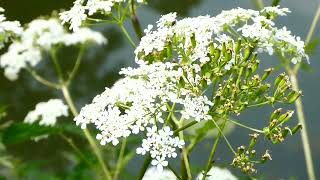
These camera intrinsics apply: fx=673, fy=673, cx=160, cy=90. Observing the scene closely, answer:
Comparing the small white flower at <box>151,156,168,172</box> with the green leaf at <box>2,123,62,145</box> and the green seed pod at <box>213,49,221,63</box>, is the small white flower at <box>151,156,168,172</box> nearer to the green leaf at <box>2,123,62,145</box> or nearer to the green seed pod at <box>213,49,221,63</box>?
the green seed pod at <box>213,49,221,63</box>

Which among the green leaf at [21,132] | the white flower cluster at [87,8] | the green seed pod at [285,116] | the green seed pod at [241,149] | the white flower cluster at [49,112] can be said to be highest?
the white flower cluster at [49,112]

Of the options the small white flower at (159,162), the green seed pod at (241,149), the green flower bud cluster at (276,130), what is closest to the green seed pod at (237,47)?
the green flower bud cluster at (276,130)

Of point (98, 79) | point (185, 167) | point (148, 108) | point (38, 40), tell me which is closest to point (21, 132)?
point (185, 167)

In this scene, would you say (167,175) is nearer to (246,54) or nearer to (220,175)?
(220,175)

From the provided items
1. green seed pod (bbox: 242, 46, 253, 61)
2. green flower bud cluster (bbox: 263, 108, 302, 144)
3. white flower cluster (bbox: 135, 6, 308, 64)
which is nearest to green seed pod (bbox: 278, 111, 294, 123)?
green flower bud cluster (bbox: 263, 108, 302, 144)

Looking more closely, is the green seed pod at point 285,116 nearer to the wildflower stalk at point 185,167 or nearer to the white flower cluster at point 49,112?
the wildflower stalk at point 185,167

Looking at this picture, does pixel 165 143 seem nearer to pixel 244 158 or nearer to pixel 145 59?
pixel 244 158
